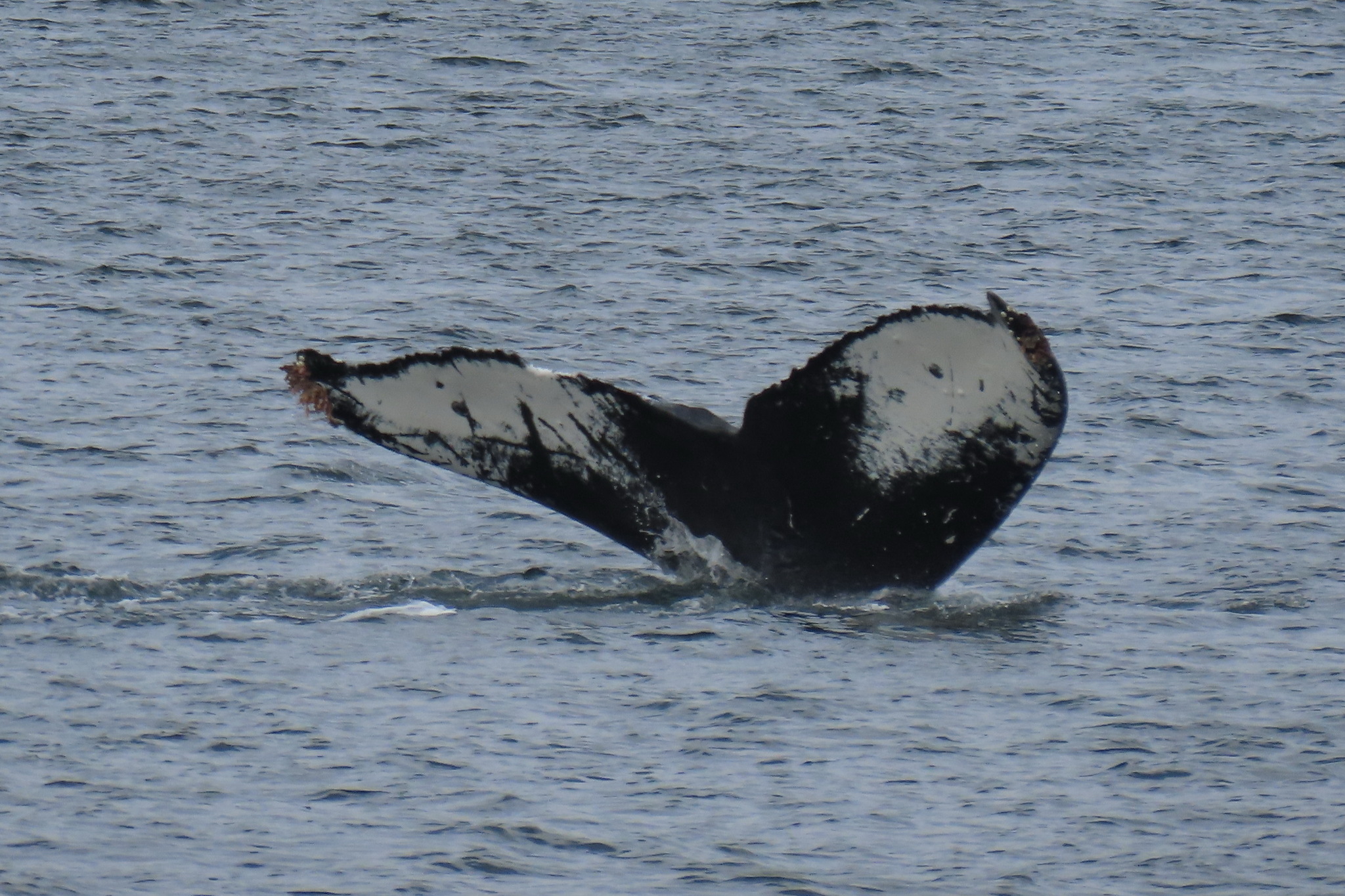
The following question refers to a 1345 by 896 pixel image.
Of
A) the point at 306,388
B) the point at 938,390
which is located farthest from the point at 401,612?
the point at 938,390

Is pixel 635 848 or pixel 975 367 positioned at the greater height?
pixel 975 367

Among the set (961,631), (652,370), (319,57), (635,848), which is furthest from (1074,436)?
(319,57)

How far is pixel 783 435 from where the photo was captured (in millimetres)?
8422

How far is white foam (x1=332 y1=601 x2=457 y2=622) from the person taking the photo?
9.82 m

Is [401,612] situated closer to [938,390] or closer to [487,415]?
[487,415]

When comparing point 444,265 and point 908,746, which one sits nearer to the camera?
point 908,746

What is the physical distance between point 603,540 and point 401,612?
187 cm

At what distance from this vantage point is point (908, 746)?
8.41 meters

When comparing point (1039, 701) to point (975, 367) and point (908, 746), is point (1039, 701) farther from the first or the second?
point (975, 367)

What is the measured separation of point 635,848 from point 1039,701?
2.10m

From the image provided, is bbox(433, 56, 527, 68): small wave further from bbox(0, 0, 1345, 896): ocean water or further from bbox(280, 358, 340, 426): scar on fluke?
bbox(280, 358, 340, 426): scar on fluke

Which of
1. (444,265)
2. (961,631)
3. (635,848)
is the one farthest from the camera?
(444,265)

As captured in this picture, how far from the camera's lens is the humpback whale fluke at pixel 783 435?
7996mm

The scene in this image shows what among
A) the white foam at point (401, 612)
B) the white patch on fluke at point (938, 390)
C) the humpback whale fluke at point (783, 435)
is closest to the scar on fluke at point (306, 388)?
the humpback whale fluke at point (783, 435)
